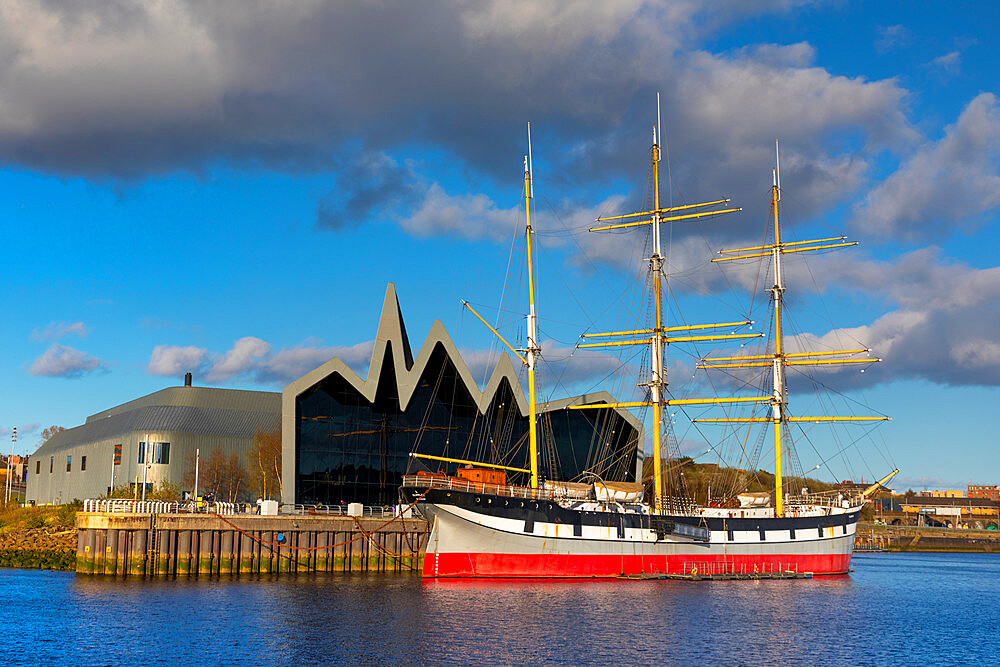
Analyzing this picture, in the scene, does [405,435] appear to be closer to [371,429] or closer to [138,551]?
[371,429]

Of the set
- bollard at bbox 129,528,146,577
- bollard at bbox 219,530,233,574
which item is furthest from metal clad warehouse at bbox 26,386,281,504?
bollard at bbox 219,530,233,574

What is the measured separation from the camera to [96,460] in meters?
101

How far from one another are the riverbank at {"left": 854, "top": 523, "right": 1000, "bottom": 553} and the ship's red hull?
101881mm

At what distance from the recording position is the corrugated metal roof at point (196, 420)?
3674 inches

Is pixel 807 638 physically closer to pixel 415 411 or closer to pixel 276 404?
pixel 415 411

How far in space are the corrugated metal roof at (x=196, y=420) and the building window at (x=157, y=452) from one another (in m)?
1.52

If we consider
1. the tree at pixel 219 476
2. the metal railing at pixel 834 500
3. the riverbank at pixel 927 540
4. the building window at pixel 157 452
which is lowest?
the riverbank at pixel 927 540

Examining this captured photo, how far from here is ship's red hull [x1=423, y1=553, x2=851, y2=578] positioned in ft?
199

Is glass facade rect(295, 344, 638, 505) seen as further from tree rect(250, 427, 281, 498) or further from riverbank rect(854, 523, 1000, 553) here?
riverbank rect(854, 523, 1000, 553)

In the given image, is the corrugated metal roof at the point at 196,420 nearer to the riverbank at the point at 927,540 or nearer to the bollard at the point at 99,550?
the bollard at the point at 99,550

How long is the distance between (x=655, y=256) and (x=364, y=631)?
45819 mm

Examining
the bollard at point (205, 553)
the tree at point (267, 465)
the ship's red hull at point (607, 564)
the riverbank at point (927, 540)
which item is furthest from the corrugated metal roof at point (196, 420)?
the riverbank at point (927, 540)

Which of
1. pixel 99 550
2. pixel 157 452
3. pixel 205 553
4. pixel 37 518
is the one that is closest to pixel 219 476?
pixel 157 452

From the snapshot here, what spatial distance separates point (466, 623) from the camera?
42.4 m
